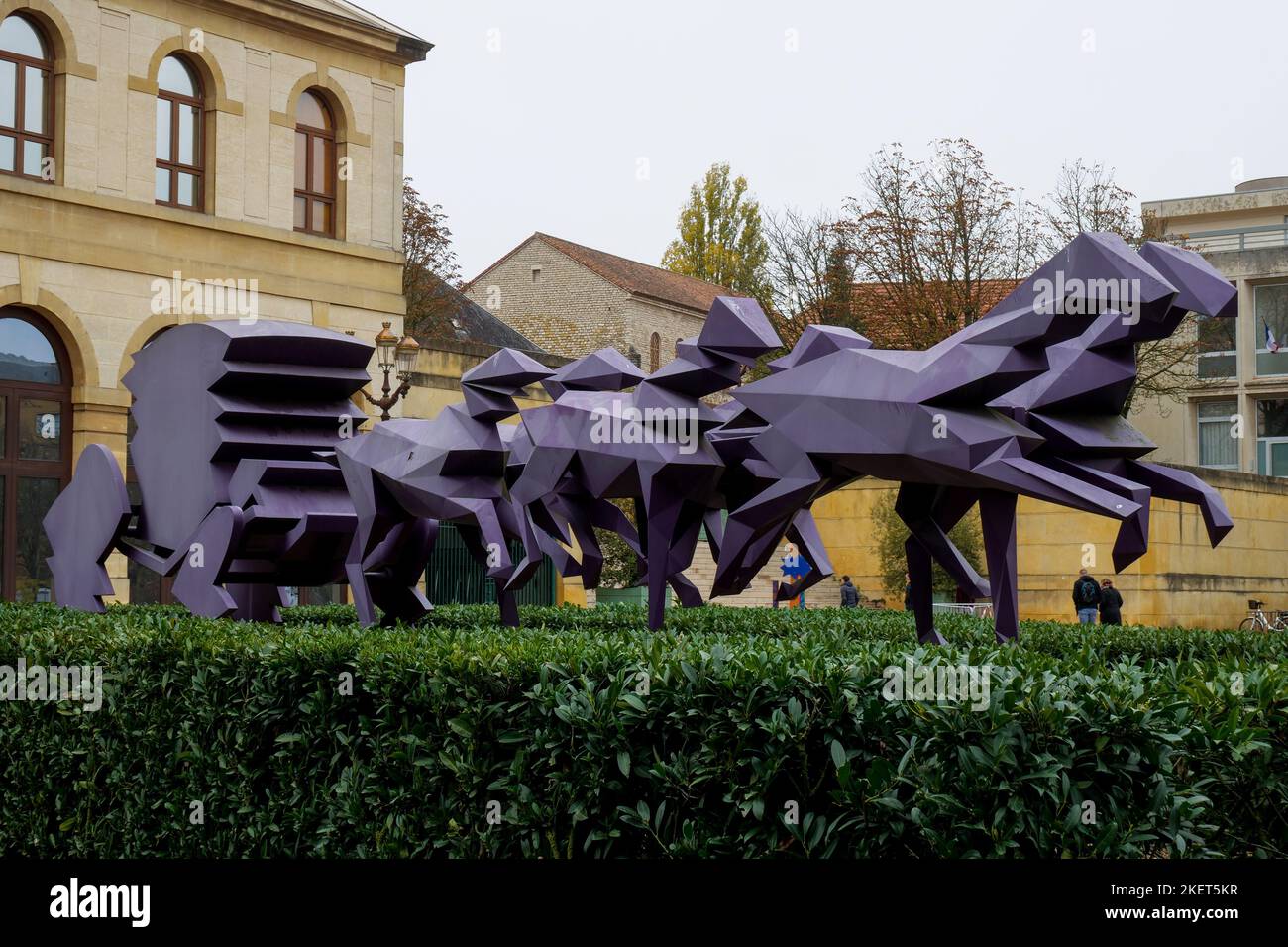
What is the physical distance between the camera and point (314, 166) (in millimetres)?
28875

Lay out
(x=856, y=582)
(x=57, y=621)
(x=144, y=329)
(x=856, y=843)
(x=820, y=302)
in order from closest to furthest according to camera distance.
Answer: (x=856, y=843)
(x=57, y=621)
(x=144, y=329)
(x=856, y=582)
(x=820, y=302)

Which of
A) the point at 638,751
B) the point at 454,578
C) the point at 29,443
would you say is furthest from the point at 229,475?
the point at 454,578

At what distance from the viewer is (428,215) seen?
158 ft

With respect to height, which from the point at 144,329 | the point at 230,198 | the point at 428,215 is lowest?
the point at 144,329

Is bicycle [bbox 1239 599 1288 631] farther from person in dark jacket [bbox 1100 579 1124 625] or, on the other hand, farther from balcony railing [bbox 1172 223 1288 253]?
balcony railing [bbox 1172 223 1288 253]

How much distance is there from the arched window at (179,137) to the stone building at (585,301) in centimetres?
2712

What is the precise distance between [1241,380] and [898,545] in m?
21.0

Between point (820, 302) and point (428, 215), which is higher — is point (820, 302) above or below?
below

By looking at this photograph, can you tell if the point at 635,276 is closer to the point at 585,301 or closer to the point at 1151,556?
the point at 585,301

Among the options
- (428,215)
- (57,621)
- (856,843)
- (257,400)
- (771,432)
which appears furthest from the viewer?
(428,215)
